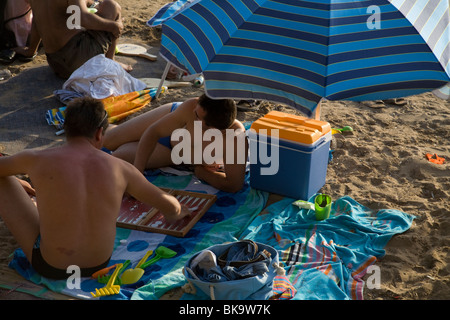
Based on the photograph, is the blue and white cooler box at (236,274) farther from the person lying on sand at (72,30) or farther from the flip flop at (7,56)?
the flip flop at (7,56)

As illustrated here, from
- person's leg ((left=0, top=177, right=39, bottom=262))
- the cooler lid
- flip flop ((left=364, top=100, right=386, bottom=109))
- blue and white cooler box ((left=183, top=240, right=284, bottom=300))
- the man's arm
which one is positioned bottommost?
flip flop ((left=364, top=100, right=386, bottom=109))

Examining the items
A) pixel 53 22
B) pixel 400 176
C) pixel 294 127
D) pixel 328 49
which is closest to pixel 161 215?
pixel 294 127

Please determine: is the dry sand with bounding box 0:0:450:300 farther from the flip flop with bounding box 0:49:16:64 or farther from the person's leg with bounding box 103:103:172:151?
the person's leg with bounding box 103:103:172:151

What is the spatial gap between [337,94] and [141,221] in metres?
1.72

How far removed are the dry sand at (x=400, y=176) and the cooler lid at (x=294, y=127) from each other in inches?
23.8

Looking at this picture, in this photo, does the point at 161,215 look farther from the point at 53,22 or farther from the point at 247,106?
the point at 53,22

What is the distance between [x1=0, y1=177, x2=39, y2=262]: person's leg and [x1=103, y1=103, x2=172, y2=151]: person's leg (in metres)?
1.51

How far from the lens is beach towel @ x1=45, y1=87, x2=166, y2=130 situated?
570 cm

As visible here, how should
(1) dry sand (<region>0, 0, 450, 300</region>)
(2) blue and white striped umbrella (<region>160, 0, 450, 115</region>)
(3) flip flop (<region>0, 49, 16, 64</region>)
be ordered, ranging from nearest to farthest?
(2) blue and white striped umbrella (<region>160, 0, 450, 115</region>) → (1) dry sand (<region>0, 0, 450, 300</region>) → (3) flip flop (<region>0, 49, 16, 64</region>)

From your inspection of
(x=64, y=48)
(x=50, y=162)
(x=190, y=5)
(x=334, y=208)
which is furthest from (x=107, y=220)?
(x=64, y=48)

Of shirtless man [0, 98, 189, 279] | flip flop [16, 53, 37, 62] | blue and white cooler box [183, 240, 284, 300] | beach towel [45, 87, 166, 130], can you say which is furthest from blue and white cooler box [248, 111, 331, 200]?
flip flop [16, 53, 37, 62]

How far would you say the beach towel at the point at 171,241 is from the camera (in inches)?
134

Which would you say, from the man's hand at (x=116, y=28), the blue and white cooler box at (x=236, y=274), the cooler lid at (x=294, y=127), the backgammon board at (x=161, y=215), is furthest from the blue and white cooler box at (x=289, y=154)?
the man's hand at (x=116, y=28)

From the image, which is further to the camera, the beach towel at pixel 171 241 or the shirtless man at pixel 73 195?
the beach towel at pixel 171 241
